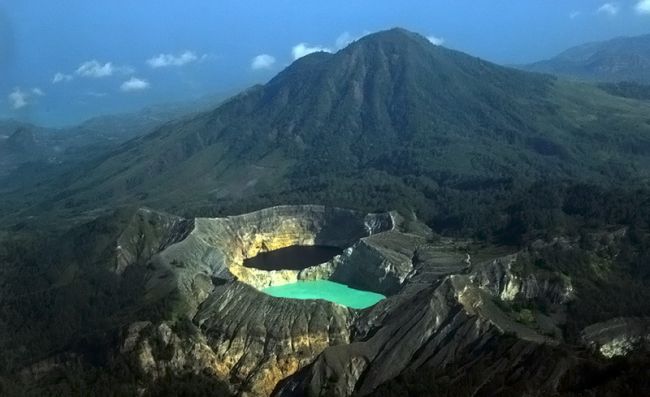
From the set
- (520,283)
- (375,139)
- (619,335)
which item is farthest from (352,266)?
(375,139)

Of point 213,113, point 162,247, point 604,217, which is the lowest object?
point 604,217

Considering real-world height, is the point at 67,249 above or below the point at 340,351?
above

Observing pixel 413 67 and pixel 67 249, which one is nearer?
pixel 67 249

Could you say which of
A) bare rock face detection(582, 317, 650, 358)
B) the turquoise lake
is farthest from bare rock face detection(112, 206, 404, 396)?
bare rock face detection(582, 317, 650, 358)

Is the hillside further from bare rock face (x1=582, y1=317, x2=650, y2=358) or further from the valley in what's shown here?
bare rock face (x1=582, y1=317, x2=650, y2=358)

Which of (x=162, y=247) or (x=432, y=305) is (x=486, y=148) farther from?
(x=432, y=305)

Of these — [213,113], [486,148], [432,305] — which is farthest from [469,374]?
[213,113]
